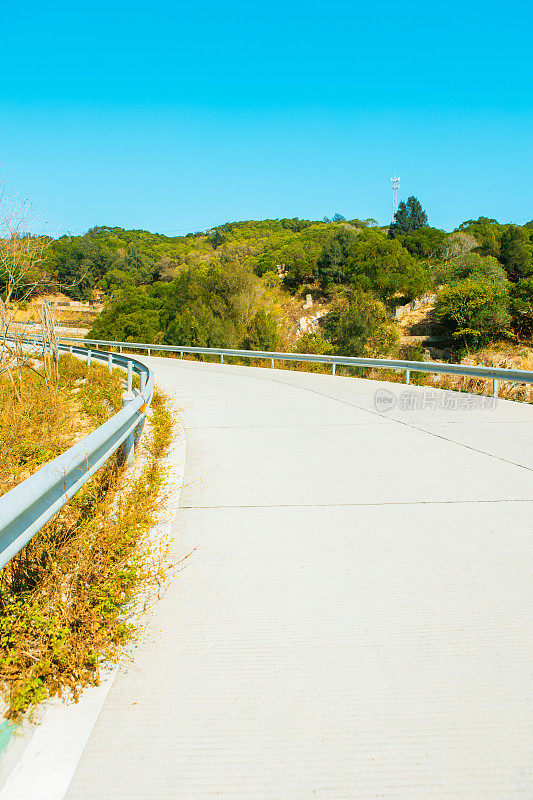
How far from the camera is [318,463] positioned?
7.66 metres

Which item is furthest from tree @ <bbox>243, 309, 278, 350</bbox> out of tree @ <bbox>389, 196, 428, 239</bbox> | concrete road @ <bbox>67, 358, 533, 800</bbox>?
tree @ <bbox>389, 196, 428, 239</bbox>

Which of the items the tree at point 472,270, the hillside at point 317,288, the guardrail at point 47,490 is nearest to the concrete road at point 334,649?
the guardrail at point 47,490

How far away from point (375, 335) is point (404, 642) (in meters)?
41.8

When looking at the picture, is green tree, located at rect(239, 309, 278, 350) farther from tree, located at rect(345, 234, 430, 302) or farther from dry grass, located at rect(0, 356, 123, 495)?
tree, located at rect(345, 234, 430, 302)

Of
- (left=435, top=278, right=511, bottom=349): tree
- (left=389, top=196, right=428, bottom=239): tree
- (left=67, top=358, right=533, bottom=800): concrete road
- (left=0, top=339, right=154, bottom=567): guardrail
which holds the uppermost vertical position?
(left=389, top=196, right=428, bottom=239): tree

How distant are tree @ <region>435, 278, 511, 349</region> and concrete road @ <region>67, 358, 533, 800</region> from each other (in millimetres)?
51978

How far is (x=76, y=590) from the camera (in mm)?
3572

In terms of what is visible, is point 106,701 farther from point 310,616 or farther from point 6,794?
point 310,616

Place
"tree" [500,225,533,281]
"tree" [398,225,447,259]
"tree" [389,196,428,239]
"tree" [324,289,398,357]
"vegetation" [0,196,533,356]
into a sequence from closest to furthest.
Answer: "tree" [324,289,398,357] < "vegetation" [0,196,533,356] < "tree" [500,225,533,281] < "tree" [398,225,447,259] < "tree" [389,196,428,239]

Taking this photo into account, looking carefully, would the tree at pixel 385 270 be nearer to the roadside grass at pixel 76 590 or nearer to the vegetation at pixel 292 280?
Answer: the vegetation at pixel 292 280

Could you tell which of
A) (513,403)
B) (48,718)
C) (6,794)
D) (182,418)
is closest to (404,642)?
(48,718)

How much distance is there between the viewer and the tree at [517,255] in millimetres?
76625

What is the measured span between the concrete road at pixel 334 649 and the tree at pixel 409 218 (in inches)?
4502

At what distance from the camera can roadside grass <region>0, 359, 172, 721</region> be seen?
9.73 feet
